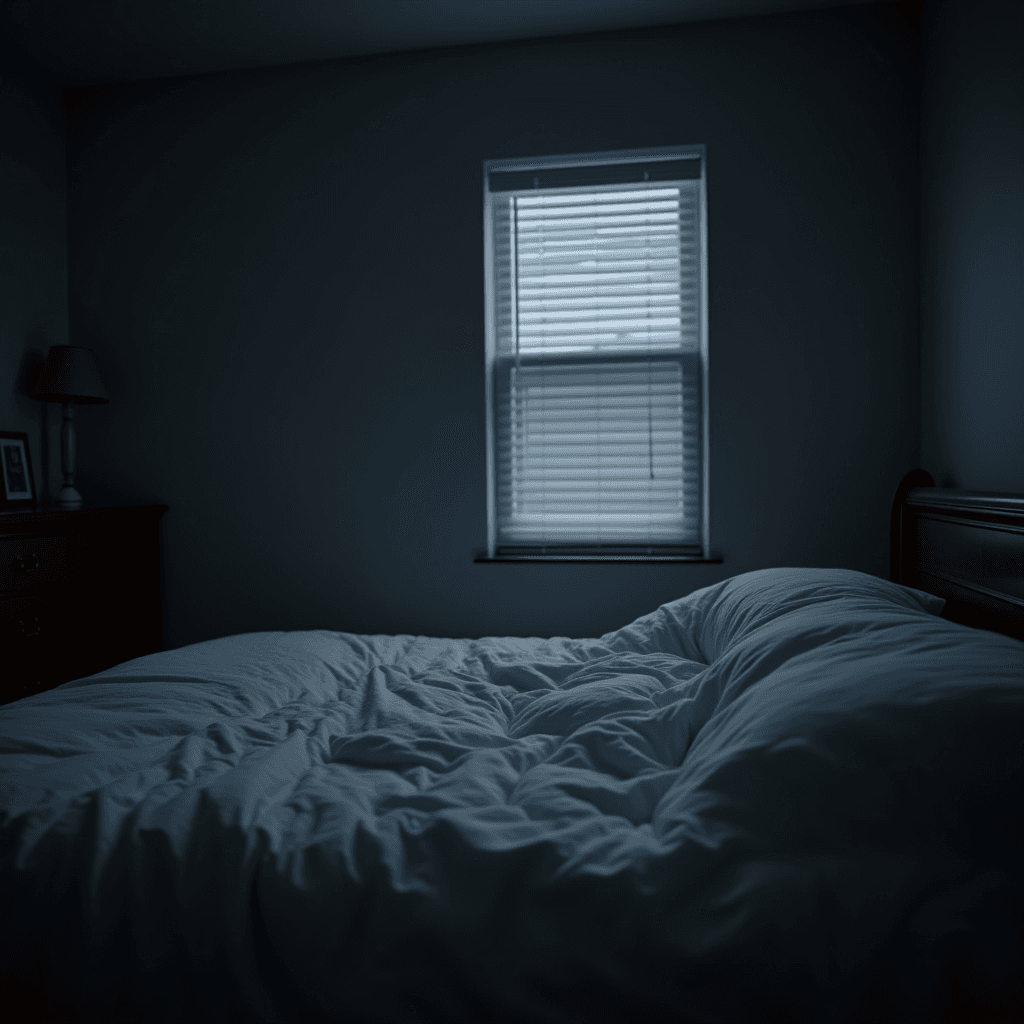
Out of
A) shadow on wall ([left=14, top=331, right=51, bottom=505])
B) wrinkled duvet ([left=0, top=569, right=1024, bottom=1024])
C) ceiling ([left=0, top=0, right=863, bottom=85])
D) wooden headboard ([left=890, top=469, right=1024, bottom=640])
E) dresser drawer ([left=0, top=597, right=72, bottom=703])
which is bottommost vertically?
dresser drawer ([left=0, top=597, right=72, bottom=703])

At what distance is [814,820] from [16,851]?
2.89 ft

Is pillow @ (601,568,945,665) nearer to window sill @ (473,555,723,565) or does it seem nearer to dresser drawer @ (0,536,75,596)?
window sill @ (473,555,723,565)

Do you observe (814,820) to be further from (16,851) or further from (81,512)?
(81,512)

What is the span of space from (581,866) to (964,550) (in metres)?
1.35

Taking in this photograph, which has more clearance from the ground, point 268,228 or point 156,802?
point 268,228

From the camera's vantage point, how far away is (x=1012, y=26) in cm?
177

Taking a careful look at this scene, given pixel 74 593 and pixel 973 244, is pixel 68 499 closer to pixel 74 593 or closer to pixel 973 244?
pixel 74 593

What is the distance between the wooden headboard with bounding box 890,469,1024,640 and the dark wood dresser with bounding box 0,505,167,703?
2642 millimetres

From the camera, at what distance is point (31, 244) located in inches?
113

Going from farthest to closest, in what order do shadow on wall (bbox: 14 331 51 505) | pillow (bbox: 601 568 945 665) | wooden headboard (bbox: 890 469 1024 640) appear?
shadow on wall (bbox: 14 331 51 505) → wooden headboard (bbox: 890 469 1024 640) → pillow (bbox: 601 568 945 665)

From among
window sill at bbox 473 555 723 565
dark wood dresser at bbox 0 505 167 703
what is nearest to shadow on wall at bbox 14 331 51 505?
dark wood dresser at bbox 0 505 167 703

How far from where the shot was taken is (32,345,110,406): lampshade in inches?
108

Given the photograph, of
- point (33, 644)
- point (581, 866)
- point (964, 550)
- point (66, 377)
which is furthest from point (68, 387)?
point (964, 550)

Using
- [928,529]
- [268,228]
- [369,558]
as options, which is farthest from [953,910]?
[268,228]
